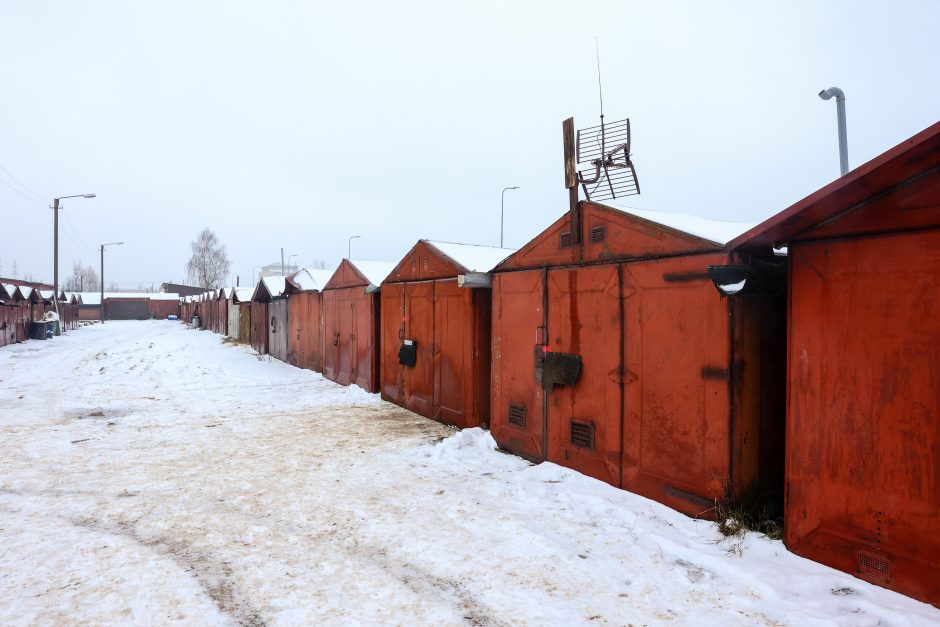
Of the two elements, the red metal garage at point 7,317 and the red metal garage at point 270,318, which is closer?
the red metal garage at point 270,318

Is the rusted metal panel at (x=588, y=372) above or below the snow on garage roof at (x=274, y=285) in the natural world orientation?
below

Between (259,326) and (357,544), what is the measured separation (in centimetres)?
2007

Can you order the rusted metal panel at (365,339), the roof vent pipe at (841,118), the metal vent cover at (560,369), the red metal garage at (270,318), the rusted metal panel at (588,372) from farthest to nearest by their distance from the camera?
the red metal garage at (270,318) → the rusted metal panel at (365,339) → the roof vent pipe at (841,118) → the metal vent cover at (560,369) → the rusted metal panel at (588,372)

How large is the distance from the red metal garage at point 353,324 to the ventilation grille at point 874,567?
32.0 feet

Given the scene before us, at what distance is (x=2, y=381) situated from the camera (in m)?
13.8

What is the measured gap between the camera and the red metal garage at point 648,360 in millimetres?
4656

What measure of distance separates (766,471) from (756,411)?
22.1 inches

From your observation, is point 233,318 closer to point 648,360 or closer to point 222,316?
point 222,316

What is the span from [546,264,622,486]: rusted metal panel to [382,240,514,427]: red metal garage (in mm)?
1915

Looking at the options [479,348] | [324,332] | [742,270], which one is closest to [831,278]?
[742,270]

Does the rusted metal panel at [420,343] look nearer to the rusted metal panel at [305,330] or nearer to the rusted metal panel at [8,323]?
the rusted metal panel at [305,330]

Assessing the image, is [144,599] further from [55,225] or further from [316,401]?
[55,225]

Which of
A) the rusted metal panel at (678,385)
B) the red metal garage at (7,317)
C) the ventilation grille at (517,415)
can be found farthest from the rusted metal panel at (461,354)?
the red metal garage at (7,317)

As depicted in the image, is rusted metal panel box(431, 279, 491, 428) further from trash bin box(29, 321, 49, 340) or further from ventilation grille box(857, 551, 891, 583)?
trash bin box(29, 321, 49, 340)
